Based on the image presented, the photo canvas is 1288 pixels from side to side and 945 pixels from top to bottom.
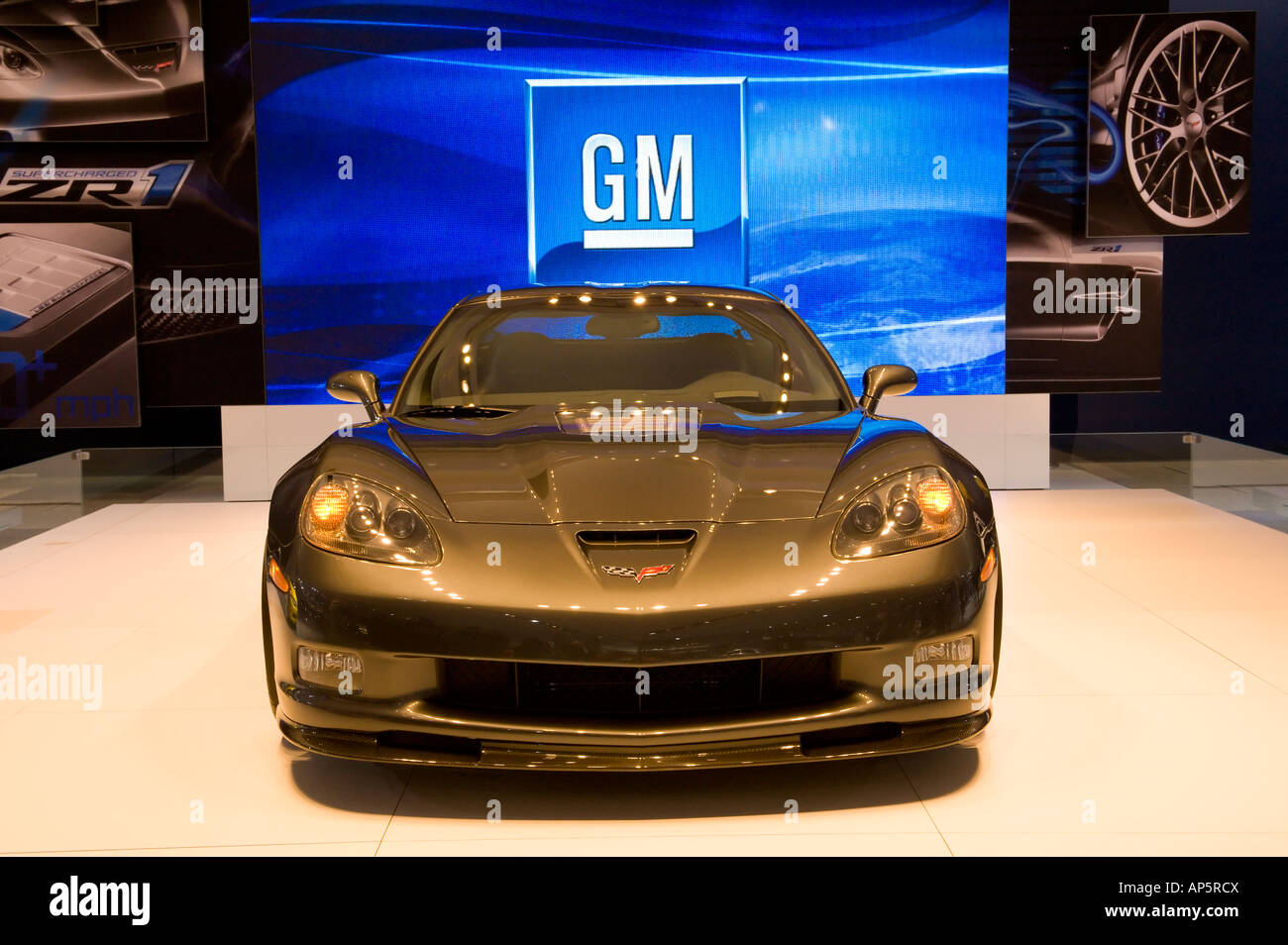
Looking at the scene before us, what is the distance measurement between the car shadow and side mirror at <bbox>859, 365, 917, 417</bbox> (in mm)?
988

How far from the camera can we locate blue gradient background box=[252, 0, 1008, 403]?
7227mm

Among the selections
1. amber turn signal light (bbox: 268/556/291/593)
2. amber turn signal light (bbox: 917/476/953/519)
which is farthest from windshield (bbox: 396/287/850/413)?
amber turn signal light (bbox: 268/556/291/593)

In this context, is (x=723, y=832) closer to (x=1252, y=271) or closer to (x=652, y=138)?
(x=652, y=138)

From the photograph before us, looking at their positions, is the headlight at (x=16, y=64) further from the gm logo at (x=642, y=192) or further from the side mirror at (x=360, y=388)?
the side mirror at (x=360, y=388)

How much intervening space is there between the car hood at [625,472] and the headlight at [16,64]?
19.8 ft

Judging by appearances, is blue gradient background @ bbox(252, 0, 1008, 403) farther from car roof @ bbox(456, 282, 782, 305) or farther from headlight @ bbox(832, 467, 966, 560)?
headlight @ bbox(832, 467, 966, 560)

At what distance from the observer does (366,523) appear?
227cm

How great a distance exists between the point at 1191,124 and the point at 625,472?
6.31 m

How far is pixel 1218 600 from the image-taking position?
3994 mm

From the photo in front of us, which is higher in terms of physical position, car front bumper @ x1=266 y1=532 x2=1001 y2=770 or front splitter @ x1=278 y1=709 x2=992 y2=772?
car front bumper @ x1=266 y1=532 x2=1001 y2=770

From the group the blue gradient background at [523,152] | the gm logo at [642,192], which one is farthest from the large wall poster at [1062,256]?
the gm logo at [642,192]

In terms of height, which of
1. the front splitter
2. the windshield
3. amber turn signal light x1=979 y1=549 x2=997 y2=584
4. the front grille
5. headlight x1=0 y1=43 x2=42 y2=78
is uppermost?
headlight x1=0 y1=43 x2=42 y2=78

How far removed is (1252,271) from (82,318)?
25.8 feet

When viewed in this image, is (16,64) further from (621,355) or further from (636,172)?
(621,355)
